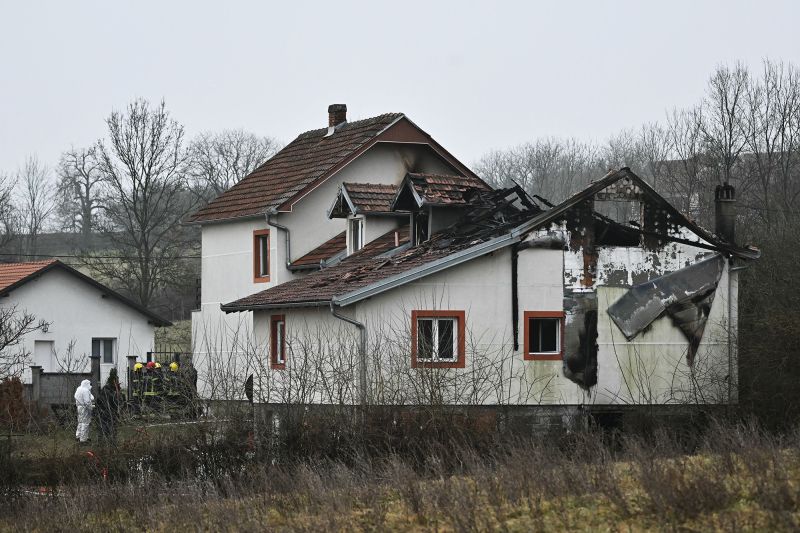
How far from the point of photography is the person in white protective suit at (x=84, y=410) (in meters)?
26.7

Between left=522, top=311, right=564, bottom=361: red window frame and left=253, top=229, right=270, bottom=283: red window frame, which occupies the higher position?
left=253, top=229, right=270, bottom=283: red window frame

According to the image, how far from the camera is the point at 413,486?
1482cm

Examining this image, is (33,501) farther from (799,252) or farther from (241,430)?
(799,252)

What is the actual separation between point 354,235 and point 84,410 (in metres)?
8.90

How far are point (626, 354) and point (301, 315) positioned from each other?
23.5ft

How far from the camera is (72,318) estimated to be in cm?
4294

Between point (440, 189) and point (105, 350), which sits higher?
point (440, 189)

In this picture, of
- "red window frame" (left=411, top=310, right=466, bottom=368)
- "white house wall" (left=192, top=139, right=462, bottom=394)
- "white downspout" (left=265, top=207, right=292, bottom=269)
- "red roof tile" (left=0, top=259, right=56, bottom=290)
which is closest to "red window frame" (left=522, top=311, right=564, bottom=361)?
"red window frame" (left=411, top=310, right=466, bottom=368)

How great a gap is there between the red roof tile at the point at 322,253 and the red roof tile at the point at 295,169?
1.67 metres

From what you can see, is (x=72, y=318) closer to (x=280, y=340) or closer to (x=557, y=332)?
(x=280, y=340)

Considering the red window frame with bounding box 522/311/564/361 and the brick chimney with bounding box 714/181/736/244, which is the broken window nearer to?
the red window frame with bounding box 522/311/564/361

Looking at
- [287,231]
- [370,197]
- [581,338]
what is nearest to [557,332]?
[581,338]

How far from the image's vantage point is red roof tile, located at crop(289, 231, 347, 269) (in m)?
34.8

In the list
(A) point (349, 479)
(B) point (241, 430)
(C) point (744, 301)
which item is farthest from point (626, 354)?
(A) point (349, 479)
